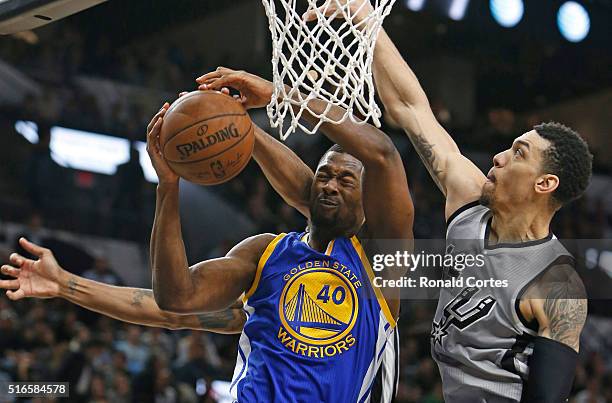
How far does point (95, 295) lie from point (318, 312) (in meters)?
1.00

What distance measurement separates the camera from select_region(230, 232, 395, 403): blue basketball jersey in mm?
3588

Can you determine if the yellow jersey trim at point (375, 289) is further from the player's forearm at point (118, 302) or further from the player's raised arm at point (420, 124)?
the player's forearm at point (118, 302)

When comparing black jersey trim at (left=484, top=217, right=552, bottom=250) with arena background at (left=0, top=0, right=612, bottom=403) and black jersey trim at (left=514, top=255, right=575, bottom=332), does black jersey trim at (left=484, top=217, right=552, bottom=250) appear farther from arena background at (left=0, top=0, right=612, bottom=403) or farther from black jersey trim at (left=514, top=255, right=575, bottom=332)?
arena background at (left=0, top=0, right=612, bottom=403)

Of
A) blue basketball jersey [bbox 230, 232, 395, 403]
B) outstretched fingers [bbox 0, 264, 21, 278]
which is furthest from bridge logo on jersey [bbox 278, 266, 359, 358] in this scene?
outstretched fingers [bbox 0, 264, 21, 278]

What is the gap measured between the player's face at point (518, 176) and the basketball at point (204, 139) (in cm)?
83

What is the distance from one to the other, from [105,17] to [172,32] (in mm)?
1630

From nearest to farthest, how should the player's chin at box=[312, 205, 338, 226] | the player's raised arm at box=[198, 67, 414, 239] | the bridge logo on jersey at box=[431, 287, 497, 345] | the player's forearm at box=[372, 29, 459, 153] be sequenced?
the bridge logo on jersey at box=[431, 287, 497, 345], the player's raised arm at box=[198, 67, 414, 239], the player's forearm at box=[372, 29, 459, 153], the player's chin at box=[312, 205, 338, 226]

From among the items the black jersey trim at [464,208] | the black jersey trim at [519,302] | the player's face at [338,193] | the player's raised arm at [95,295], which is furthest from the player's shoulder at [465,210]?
the player's raised arm at [95,295]

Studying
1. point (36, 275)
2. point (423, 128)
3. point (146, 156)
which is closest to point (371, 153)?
point (423, 128)

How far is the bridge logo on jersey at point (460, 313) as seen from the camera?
3129 mm

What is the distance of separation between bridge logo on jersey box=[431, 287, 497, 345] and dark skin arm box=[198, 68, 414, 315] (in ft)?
1.43

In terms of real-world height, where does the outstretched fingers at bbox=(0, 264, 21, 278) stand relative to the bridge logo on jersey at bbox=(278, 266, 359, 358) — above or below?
below

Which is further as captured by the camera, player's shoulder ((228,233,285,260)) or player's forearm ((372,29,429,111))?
player's shoulder ((228,233,285,260))

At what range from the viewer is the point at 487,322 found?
3.10 m
